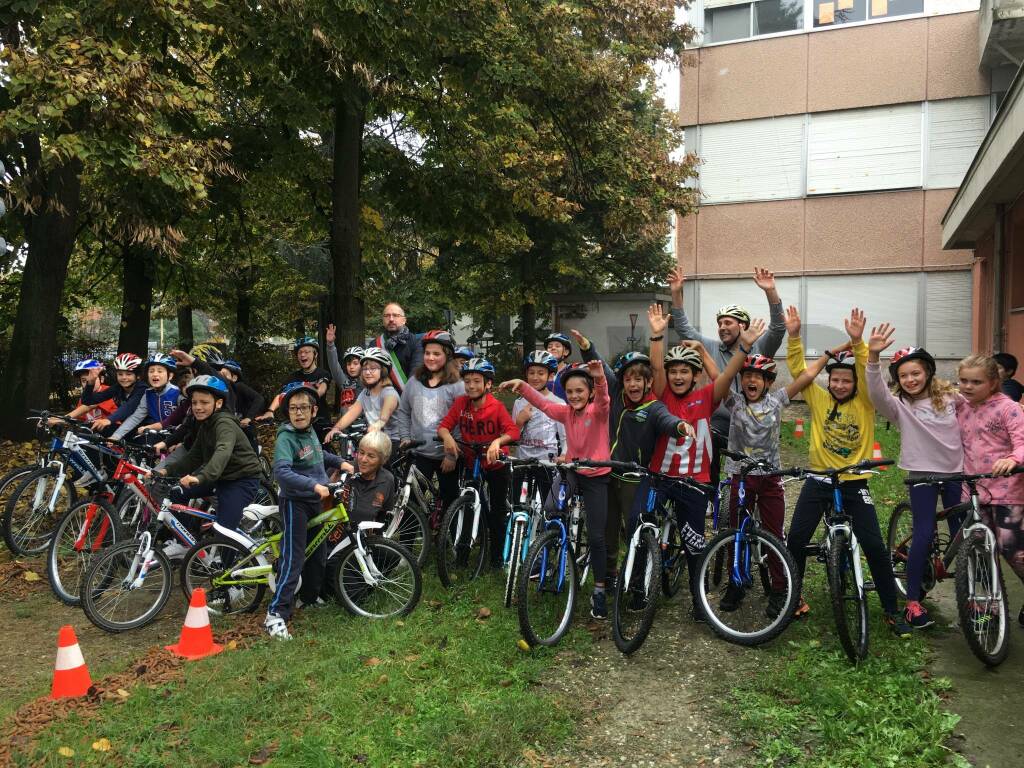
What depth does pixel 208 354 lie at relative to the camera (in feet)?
26.7

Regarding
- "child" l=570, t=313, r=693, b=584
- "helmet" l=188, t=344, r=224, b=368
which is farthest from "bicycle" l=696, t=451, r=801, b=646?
"helmet" l=188, t=344, r=224, b=368

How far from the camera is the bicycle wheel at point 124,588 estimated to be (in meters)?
5.54

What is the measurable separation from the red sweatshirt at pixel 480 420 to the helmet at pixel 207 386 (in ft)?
5.64

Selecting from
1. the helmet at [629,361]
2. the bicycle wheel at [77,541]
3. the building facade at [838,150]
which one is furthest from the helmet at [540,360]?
the building facade at [838,150]

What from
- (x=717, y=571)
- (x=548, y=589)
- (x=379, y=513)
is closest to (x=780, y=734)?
(x=717, y=571)

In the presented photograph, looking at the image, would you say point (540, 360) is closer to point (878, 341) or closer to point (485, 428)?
point (485, 428)

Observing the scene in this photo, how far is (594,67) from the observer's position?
13.3 meters

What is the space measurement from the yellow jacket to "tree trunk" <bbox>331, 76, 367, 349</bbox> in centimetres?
862

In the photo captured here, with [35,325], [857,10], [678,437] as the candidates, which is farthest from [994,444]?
[857,10]

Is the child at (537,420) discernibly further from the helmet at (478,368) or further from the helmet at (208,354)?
the helmet at (208,354)

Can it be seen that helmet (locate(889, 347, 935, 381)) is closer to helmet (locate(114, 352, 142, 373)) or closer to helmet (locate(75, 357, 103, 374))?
helmet (locate(114, 352, 142, 373))

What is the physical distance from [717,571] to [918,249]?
20531 millimetres

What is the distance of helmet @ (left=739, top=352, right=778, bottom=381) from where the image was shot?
565 centimetres

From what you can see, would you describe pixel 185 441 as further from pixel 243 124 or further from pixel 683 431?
pixel 243 124
